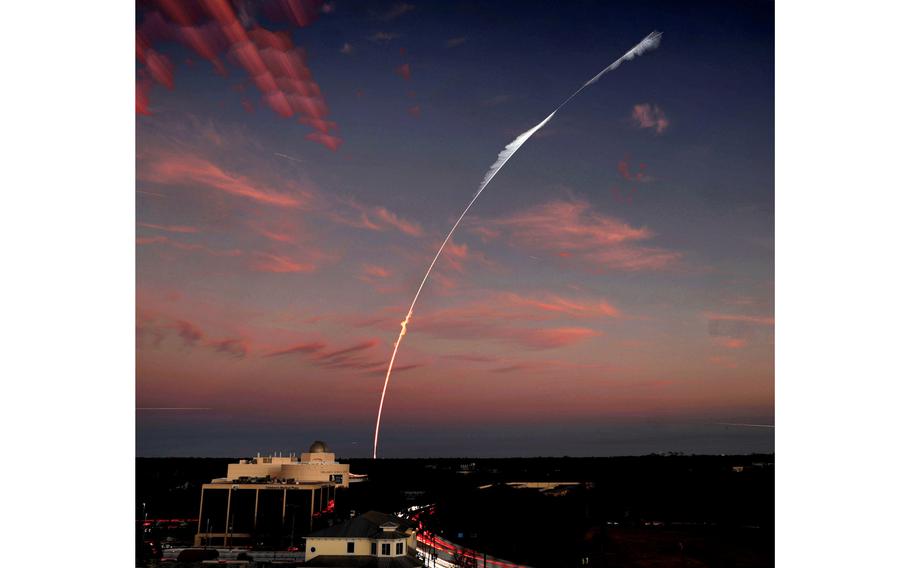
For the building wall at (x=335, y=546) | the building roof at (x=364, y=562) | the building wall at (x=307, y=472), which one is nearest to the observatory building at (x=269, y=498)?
the building wall at (x=307, y=472)

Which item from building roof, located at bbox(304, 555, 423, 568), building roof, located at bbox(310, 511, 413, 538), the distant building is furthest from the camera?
building roof, located at bbox(310, 511, 413, 538)

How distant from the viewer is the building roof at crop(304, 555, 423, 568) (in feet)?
39.9

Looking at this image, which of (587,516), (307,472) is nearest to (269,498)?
(307,472)

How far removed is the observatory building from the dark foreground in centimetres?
84

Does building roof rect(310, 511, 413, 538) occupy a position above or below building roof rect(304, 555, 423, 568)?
above

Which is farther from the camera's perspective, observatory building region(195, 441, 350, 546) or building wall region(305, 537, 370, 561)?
observatory building region(195, 441, 350, 546)

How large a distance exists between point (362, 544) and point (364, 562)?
542 mm

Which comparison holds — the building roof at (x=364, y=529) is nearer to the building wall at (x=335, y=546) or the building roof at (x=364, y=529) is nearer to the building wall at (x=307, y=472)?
the building wall at (x=335, y=546)

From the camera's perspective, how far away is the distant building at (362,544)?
12.6 metres

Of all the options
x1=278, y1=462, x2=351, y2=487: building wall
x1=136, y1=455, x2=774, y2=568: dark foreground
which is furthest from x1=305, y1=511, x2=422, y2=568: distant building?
x1=278, y1=462, x2=351, y2=487: building wall

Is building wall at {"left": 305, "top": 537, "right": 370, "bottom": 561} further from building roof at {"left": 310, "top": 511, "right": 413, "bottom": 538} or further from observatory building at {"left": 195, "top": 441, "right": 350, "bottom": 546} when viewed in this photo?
observatory building at {"left": 195, "top": 441, "right": 350, "bottom": 546}

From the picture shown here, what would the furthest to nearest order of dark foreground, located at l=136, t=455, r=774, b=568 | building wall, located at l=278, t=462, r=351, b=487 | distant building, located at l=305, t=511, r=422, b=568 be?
building wall, located at l=278, t=462, r=351, b=487, dark foreground, located at l=136, t=455, r=774, b=568, distant building, located at l=305, t=511, r=422, b=568

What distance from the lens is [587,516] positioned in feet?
102

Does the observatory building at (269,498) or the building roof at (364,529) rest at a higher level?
the building roof at (364,529)
